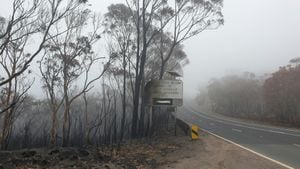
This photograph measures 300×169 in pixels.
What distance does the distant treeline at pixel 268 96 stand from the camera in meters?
35.6

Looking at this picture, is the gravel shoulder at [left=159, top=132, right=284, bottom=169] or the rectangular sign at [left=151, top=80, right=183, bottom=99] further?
the rectangular sign at [left=151, top=80, right=183, bottom=99]

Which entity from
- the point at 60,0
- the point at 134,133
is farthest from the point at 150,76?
the point at 60,0

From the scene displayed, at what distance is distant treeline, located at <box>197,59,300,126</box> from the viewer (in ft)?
117

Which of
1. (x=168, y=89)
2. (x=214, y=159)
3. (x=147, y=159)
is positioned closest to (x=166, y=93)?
(x=168, y=89)

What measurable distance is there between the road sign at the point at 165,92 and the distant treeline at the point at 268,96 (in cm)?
1584

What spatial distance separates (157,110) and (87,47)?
8.91 m

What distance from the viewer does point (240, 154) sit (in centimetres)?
1327

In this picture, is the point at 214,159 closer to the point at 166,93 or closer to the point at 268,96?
the point at 166,93

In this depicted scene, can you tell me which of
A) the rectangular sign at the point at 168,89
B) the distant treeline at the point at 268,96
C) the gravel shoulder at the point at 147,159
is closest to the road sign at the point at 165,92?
the rectangular sign at the point at 168,89

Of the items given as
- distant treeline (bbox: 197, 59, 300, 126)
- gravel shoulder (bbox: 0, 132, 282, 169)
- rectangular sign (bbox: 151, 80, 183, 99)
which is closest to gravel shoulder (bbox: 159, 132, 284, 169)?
gravel shoulder (bbox: 0, 132, 282, 169)

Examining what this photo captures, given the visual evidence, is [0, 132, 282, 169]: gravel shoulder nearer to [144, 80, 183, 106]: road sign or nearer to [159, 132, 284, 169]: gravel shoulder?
[159, 132, 284, 169]: gravel shoulder

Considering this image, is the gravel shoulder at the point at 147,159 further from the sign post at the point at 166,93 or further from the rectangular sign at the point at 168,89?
the rectangular sign at the point at 168,89

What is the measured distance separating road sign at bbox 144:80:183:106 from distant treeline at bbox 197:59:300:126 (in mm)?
15842

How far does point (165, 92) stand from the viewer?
75.2 feet
